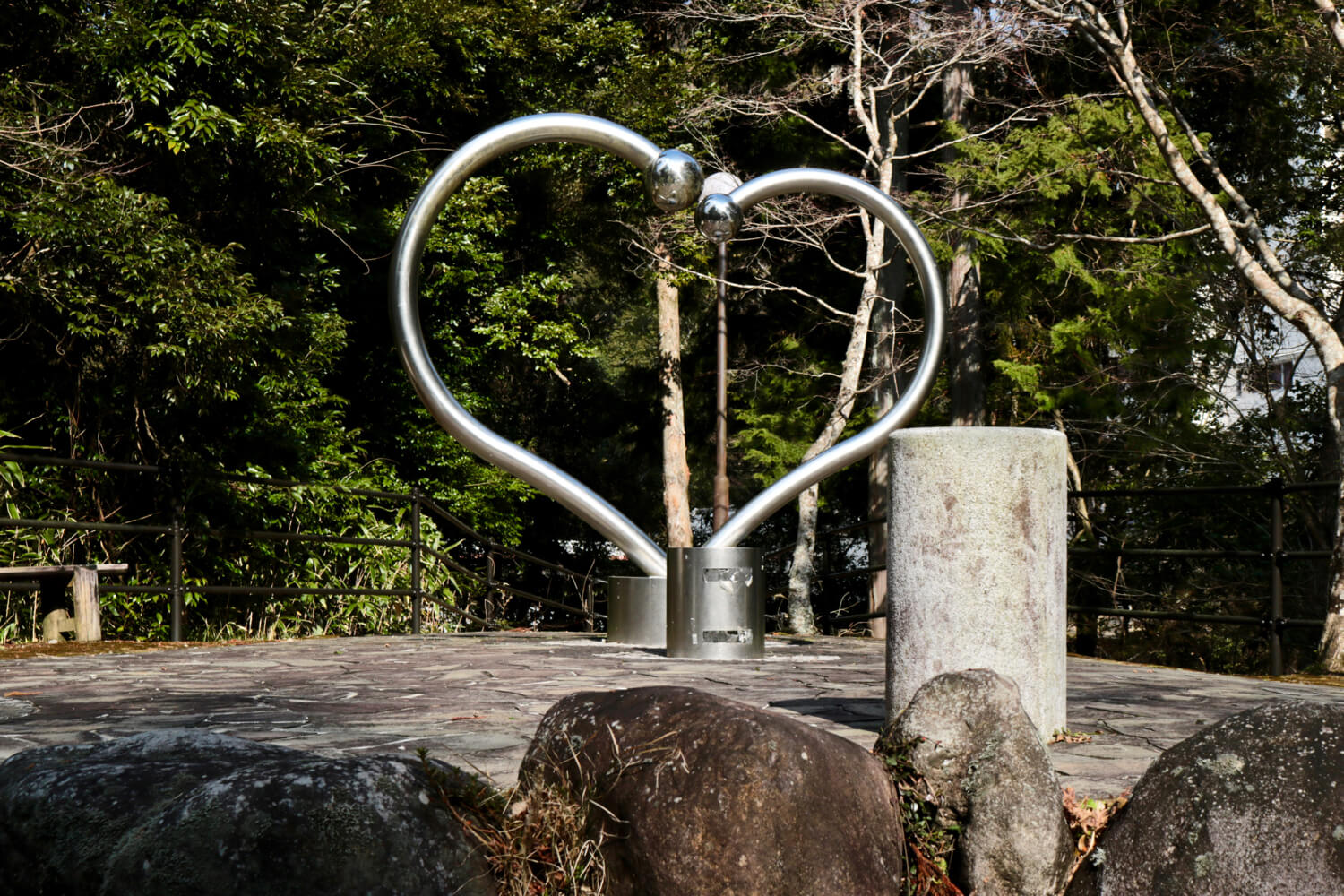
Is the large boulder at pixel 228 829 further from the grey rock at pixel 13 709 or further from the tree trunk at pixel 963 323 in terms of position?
the tree trunk at pixel 963 323

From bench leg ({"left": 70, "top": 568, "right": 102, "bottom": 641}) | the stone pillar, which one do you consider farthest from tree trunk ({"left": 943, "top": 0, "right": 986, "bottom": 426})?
the stone pillar

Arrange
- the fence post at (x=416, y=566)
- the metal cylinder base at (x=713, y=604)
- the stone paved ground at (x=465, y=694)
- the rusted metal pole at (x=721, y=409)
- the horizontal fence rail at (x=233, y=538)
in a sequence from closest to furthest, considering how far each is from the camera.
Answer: the stone paved ground at (x=465, y=694)
the metal cylinder base at (x=713, y=604)
the horizontal fence rail at (x=233, y=538)
the fence post at (x=416, y=566)
the rusted metal pole at (x=721, y=409)

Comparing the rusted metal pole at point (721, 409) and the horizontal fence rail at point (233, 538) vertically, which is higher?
the rusted metal pole at point (721, 409)

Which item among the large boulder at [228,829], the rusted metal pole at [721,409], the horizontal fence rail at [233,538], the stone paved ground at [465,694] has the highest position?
the rusted metal pole at [721,409]

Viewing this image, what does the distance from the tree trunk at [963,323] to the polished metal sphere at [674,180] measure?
28.4 feet

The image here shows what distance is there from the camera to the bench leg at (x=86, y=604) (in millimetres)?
8625

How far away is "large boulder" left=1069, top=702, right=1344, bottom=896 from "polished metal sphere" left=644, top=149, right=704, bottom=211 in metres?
4.68

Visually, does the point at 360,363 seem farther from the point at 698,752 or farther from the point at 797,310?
the point at 698,752

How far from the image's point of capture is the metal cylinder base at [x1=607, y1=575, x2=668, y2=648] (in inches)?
345

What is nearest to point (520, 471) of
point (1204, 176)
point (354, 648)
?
point (354, 648)

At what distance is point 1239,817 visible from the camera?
9.09 ft

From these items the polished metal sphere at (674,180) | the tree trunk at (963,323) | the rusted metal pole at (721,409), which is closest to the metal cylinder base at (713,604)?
the polished metal sphere at (674,180)

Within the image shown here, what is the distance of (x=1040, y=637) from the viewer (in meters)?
4.03

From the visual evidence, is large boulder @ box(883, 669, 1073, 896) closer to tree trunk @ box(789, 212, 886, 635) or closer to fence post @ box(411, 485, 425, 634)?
fence post @ box(411, 485, 425, 634)
